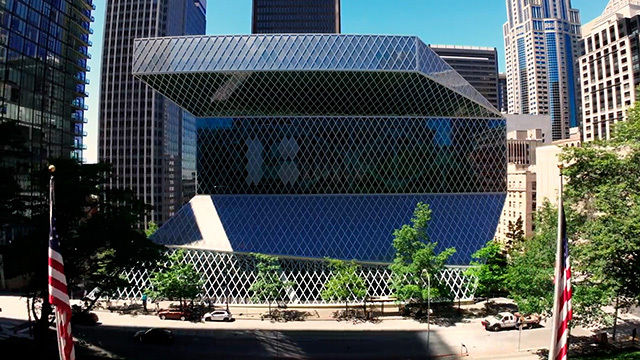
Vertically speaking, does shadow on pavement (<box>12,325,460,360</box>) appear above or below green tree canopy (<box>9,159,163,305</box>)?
below

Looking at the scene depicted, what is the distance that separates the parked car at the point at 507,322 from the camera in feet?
105

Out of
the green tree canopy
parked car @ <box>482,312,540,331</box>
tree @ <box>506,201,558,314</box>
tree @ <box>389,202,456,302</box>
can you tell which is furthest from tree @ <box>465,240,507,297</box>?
the green tree canopy

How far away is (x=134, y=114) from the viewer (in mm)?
107625

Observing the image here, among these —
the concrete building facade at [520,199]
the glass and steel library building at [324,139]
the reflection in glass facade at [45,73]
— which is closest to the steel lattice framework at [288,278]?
the glass and steel library building at [324,139]

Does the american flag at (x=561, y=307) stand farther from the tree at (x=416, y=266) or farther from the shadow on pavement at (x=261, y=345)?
the tree at (x=416, y=266)

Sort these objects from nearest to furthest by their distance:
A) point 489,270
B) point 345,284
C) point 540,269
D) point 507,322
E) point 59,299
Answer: point 59,299, point 540,269, point 507,322, point 345,284, point 489,270

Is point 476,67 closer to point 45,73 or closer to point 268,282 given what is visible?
point 45,73

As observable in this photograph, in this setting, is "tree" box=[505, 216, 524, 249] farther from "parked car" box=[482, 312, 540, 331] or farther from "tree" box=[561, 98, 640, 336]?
"tree" box=[561, 98, 640, 336]

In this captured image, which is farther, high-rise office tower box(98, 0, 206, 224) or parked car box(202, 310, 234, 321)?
high-rise office tower box(98, 0, 206, 224)

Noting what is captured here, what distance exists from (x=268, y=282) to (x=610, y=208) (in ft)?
92.6

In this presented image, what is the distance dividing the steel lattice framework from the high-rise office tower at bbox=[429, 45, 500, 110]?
169578 mm

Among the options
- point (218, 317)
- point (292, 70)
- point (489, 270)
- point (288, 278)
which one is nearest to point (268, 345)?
point (218, 317)

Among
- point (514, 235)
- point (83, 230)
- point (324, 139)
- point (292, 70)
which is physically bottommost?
point (514, 235)

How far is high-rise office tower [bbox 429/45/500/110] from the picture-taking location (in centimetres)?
18738
